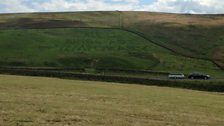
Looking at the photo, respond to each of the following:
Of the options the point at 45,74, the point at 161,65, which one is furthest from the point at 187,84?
the point at 161,65

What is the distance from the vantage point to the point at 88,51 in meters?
144

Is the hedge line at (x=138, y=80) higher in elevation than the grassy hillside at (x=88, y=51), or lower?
lower

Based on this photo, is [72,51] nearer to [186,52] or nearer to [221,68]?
[186,52]

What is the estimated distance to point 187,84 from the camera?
86.2 m

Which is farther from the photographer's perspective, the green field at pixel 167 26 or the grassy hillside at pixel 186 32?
the green field at pixel 167 26

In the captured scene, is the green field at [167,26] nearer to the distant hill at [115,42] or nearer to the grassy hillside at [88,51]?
the distant hill at [115,42]

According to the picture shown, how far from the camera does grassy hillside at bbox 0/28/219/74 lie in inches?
5079

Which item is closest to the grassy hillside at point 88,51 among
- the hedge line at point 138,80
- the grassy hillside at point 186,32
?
the grassy hillside at point 186,32

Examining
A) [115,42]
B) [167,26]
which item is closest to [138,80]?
[115,42]

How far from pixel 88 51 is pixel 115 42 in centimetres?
1308

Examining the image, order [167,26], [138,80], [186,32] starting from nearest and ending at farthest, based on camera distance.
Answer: [138,80] → [186,32] → [167,26]

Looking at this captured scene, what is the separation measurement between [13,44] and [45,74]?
63826 millimetres

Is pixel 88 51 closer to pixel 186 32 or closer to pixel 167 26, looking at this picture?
Result: pixel 186 32

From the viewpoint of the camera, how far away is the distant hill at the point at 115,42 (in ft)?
431
